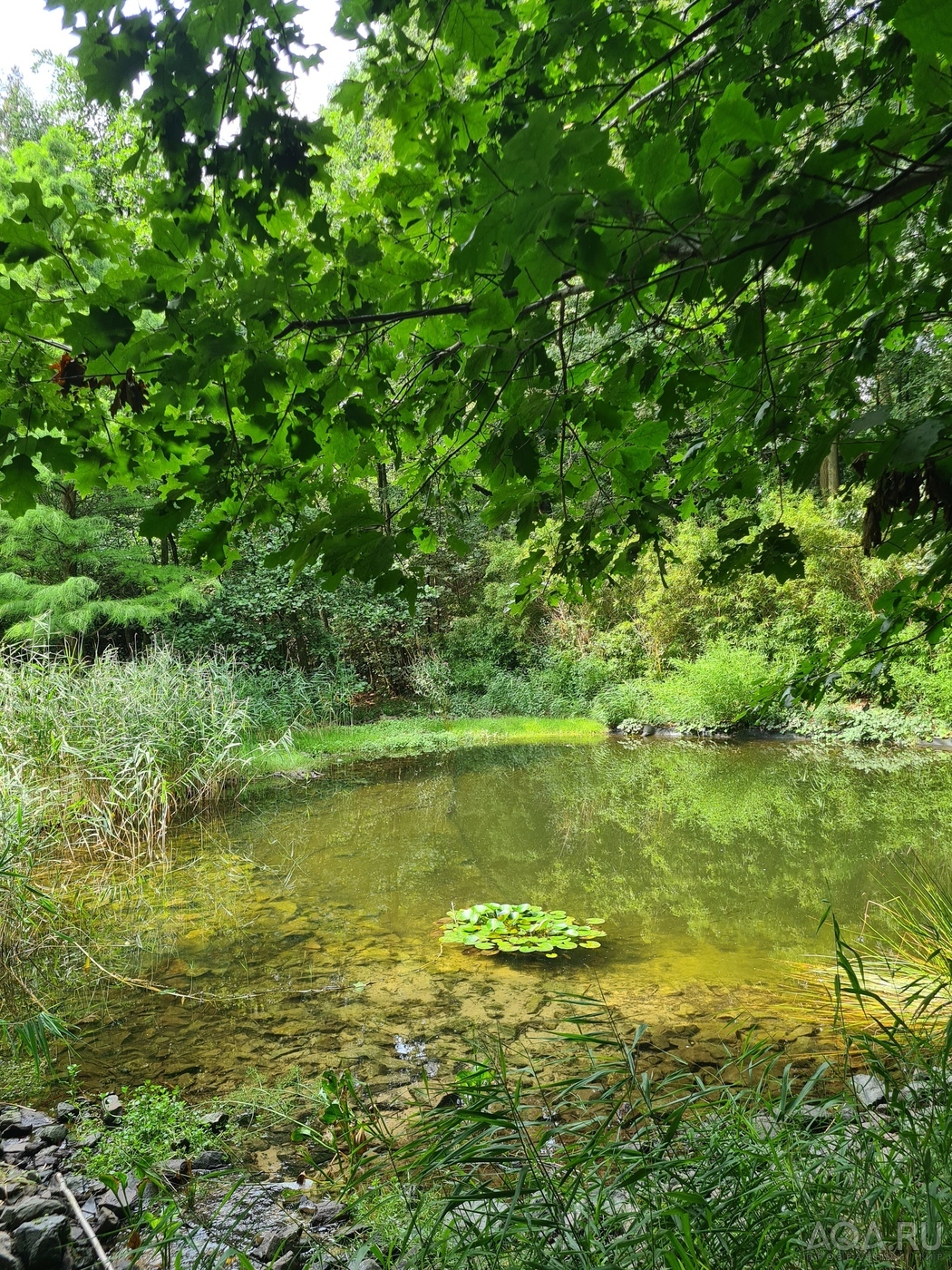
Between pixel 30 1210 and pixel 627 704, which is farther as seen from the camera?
pixel 627 704

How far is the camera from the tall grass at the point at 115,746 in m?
4.87

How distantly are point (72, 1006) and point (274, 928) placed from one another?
1.18 m

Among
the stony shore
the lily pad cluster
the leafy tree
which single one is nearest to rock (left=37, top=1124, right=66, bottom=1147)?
the stony shore

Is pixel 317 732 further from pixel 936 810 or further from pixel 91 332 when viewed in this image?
pixel 91 332

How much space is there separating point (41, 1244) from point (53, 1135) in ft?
1.90

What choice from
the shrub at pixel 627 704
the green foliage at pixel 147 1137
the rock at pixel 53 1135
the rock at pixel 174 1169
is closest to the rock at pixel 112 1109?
the green foliage at pixel 147 1137

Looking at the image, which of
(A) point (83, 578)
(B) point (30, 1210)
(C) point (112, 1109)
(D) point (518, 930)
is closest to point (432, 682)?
(A) point (83, 578)

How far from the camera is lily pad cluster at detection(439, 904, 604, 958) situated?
3.77 meters

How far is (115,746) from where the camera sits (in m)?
5.55

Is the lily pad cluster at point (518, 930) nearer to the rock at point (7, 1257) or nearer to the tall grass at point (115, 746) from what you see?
the tall grass at point (115, 746)

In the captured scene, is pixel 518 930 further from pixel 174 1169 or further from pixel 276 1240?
pixel 276 1240

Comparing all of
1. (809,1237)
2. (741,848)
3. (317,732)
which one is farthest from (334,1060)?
(317,732)

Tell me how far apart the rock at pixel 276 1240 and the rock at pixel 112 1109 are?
83 cm

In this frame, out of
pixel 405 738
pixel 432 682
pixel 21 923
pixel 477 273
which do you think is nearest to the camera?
pixel 477 273
